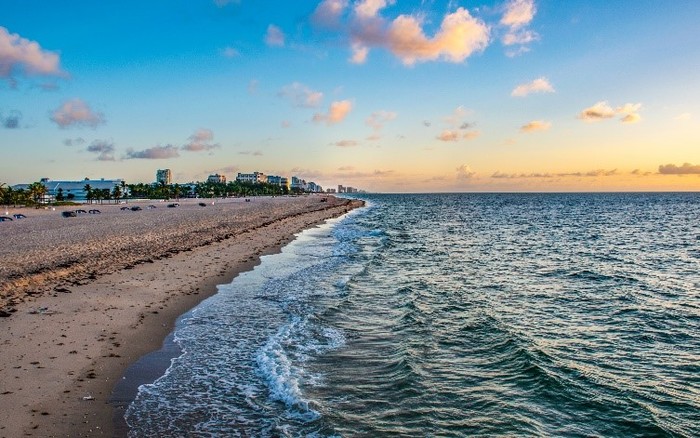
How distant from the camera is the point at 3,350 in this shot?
11.6 meters

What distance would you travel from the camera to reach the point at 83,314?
15.4 metres

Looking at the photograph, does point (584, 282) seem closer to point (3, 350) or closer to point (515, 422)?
point (515, 422)

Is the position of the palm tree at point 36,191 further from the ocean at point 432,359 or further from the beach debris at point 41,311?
the beach debris at point 41,311

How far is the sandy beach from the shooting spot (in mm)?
8977

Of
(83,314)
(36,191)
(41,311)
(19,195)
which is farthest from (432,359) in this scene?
(36,191)

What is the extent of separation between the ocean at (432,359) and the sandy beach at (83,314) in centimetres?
104

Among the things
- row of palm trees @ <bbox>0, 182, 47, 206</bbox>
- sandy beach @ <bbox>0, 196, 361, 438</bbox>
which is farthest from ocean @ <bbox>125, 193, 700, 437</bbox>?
row of palm trees @ <bbox>0, 182, 47, 206</bbox>

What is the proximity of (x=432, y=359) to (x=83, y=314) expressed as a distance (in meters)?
11.4

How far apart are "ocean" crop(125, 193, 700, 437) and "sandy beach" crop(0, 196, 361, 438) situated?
Answer: 1044mm

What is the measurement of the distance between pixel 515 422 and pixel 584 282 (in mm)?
18626

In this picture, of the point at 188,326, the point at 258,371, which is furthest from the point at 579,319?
the point at 188,326

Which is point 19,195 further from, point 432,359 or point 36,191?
point 432,359

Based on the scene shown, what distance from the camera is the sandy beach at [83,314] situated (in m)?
8.98

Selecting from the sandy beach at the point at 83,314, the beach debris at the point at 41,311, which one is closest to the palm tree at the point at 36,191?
the sandy beach at the point at 83,314
